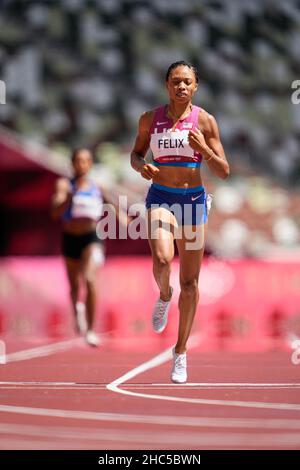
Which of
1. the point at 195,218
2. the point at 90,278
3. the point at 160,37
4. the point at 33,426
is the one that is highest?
the point at 160,37

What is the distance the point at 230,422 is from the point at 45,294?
955cm

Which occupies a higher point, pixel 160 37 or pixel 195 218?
pixel 160 37

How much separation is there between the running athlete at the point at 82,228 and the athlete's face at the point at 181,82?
4.16 metres

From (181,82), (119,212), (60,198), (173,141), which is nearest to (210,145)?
(173,141)

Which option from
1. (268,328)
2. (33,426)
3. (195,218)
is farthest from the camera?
Result: (268,328)

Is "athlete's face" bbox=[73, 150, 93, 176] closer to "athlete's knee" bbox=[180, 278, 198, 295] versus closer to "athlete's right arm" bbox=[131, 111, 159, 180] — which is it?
"athlete's right arm" bbox=[131, 111, 159, 180]

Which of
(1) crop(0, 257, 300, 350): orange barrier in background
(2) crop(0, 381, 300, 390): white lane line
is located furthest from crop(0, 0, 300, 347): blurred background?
(2) crop(0, 381, 300, 390): white lane line

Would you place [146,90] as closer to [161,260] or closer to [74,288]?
[74,288]

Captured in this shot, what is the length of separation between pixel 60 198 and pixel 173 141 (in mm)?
4155

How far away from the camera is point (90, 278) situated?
10.9 metres

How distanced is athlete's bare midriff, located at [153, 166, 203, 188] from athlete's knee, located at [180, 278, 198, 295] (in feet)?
2.07

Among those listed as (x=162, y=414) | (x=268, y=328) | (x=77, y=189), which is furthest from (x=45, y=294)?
(x=162, y=414)

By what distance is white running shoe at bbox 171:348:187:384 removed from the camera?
7133 mm

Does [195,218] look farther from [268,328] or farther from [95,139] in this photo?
[95,139]
